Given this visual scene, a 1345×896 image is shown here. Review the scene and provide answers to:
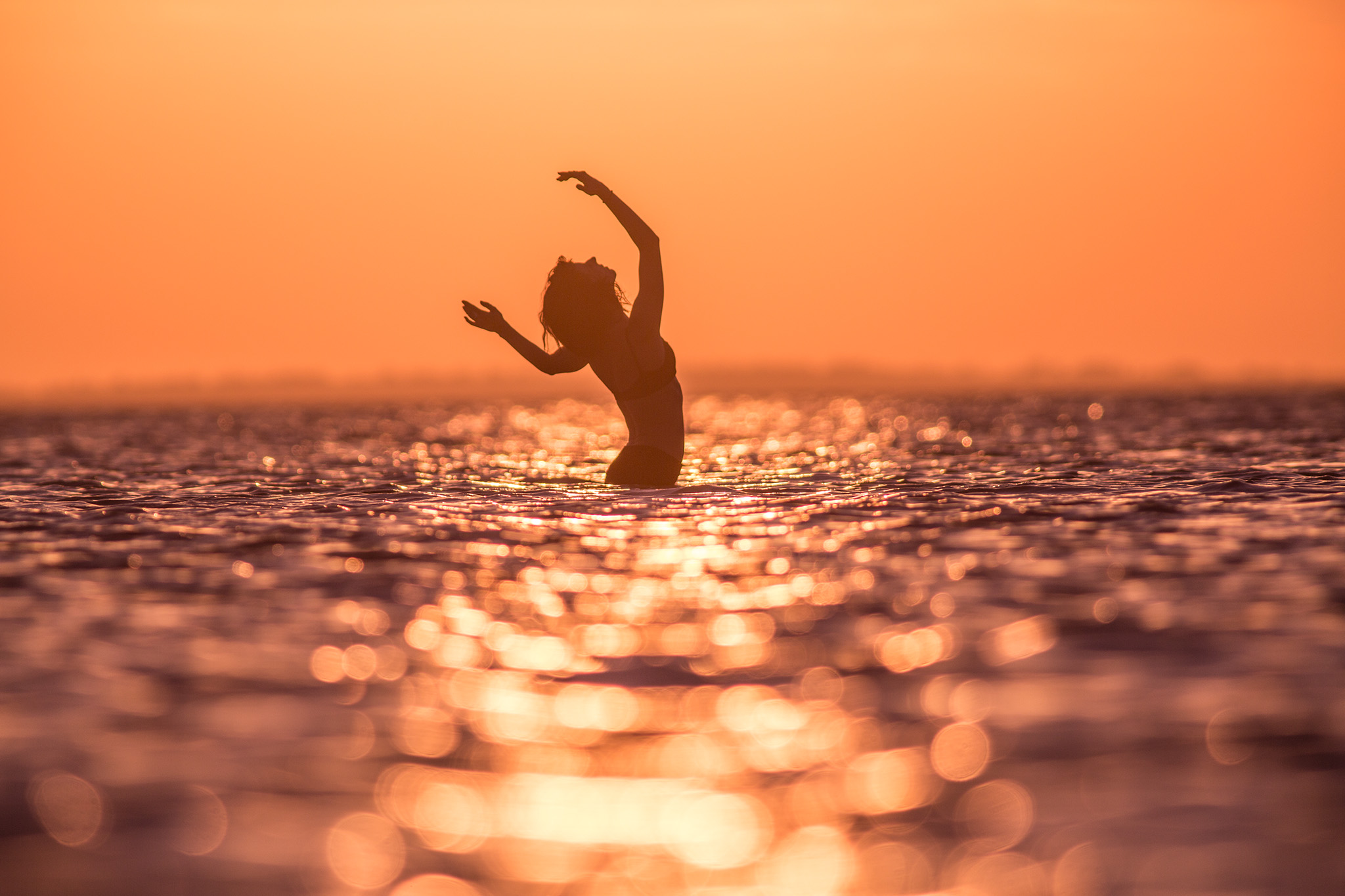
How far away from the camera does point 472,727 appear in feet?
14.0

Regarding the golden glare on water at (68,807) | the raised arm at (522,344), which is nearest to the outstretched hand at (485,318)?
the raised arm at (522,344)

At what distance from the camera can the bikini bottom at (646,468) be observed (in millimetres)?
11219

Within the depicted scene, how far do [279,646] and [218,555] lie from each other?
9.70 feet

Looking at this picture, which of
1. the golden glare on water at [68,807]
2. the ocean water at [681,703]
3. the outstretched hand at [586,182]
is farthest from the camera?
the outstretched hand at [586,182]

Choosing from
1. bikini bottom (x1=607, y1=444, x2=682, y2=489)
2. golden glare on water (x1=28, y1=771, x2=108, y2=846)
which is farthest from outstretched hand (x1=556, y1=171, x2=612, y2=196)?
golden glare on water (x1=28, y1=771, x2=108, y2=846)

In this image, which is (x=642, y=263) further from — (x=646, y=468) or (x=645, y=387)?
(x=646, y=468)

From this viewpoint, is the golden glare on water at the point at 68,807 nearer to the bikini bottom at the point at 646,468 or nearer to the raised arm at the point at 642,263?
the raised arm at the point at 642,263

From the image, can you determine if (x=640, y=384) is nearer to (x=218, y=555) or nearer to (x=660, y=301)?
(x=660, y=301)

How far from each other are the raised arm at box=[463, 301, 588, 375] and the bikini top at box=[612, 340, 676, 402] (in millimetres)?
487

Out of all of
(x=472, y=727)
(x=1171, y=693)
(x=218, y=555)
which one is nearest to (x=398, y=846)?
(x=472, y=727)

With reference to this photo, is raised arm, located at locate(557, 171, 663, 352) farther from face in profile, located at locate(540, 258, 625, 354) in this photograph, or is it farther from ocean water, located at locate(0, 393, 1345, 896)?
ocean water, located at locate(0, 393, 1345, 896)

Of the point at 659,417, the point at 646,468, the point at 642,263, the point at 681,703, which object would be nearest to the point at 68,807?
the point at 681,703

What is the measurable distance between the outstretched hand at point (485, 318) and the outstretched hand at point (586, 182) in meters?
1.48

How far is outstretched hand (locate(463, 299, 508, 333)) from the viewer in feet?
34.6
